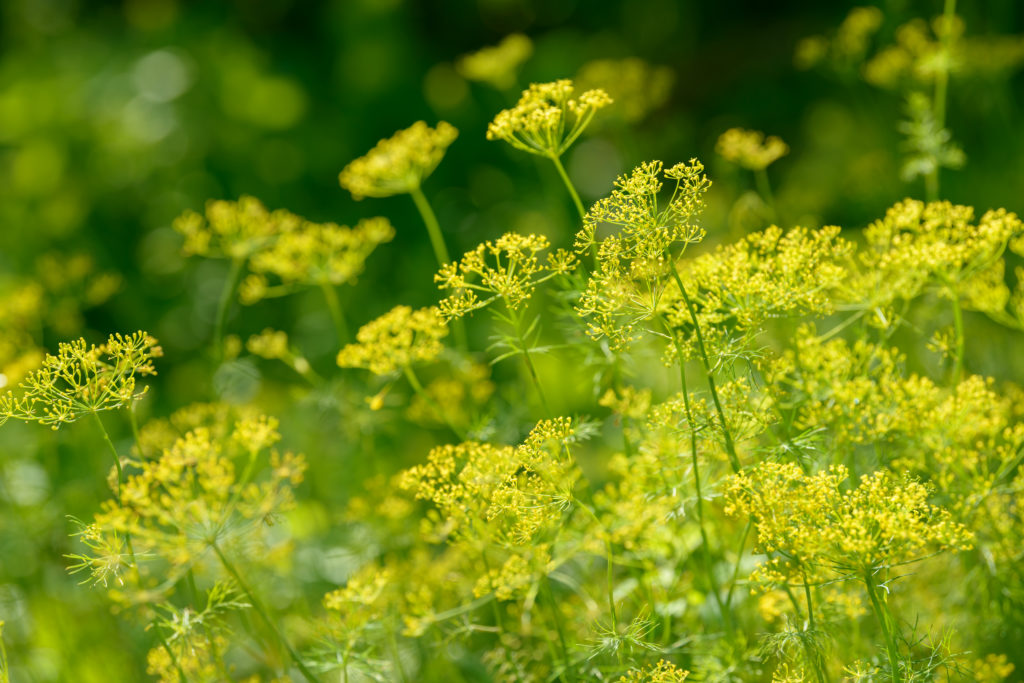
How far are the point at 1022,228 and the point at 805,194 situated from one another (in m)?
2.06

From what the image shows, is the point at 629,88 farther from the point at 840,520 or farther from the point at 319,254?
the point at 840,520

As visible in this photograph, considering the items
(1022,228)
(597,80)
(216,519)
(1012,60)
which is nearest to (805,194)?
(1012,60)

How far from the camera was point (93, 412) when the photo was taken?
1.55 m

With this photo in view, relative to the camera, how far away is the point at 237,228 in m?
2.27

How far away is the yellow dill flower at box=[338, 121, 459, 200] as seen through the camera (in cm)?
209

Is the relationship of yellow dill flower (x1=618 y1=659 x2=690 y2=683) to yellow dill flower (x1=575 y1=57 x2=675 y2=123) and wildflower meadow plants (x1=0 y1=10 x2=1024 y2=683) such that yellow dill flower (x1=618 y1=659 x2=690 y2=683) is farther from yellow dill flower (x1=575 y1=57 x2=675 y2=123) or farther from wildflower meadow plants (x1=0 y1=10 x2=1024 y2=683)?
yellow dill flower (x1=575 y1=57 x2=675 y2=123)

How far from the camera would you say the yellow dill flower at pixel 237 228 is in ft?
7.20

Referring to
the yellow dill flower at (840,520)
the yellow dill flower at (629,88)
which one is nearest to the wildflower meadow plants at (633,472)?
the yellow dill flower at (840,520)

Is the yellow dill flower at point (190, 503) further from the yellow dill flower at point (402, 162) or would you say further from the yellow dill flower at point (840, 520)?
the yellow dill flower at point (840, 520)

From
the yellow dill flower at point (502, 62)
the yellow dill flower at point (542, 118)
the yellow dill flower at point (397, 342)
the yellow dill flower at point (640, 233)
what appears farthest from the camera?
the yellow dill flower at point (502, 62)

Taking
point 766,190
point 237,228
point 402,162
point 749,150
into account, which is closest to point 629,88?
Result: point 766,190

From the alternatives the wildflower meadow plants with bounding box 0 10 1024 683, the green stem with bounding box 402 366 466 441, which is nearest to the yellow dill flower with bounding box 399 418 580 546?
the wildflower meadow plants with bounding box 0 10 1024 683

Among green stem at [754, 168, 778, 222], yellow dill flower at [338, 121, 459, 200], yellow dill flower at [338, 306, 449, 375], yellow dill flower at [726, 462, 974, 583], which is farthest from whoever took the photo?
green stem at [754, 168, 778, 222]

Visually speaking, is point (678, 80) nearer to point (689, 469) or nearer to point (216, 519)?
point (689, 469)
